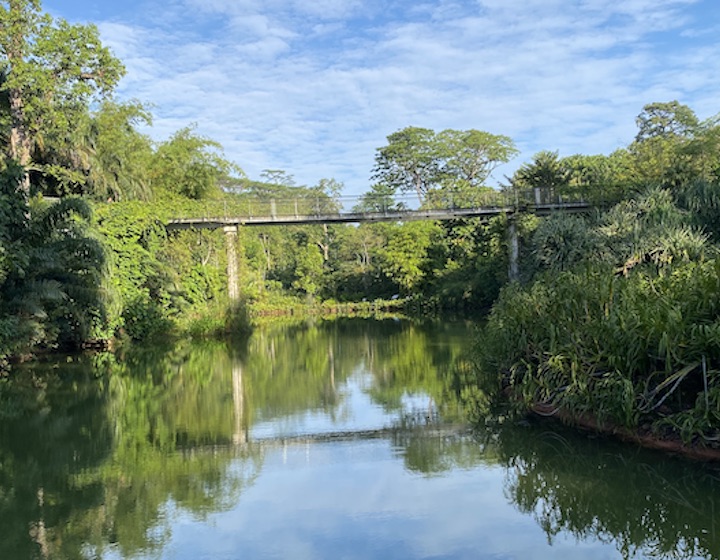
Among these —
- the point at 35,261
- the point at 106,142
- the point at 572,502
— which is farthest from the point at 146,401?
the point at 106,142

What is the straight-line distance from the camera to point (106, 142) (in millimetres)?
24781

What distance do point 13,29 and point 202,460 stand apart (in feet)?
55.9

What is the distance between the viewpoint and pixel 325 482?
656 cm

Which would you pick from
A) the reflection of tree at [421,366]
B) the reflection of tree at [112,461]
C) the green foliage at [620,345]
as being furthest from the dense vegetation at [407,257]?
the reflection of tree at [112,461]

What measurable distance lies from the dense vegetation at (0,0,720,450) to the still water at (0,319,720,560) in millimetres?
959

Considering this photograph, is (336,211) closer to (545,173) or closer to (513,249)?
(513,249)

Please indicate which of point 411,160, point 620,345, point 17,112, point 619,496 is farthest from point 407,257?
point 619,496

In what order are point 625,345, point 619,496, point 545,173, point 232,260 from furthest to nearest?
1. point 545,173
2. point 232,260
3. point 625,345
4. point 619,496

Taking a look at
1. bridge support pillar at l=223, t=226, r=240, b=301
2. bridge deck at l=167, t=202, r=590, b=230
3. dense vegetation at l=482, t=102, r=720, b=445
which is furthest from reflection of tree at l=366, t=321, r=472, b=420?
bridge support pillar at l=223, t=226, r=240, b=301

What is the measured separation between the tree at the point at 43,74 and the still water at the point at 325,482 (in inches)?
436

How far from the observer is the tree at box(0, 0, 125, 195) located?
61.9ft

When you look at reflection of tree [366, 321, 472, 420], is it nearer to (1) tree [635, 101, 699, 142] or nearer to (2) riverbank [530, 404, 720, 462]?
(2) riverbank [530, 404, 720, 462]

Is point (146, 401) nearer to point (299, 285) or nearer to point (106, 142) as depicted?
point (106, 142)

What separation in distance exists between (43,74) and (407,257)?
81.3 feet
